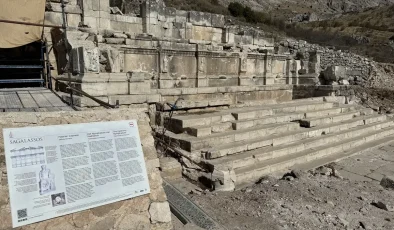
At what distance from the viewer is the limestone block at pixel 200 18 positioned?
13.1m

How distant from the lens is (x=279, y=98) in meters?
12.6

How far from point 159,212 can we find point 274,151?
14.9 feet

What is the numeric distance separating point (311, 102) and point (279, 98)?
4.49 feet

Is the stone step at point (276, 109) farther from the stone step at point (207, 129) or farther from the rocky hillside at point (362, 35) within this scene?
the rocky hillside at point (362, 35)

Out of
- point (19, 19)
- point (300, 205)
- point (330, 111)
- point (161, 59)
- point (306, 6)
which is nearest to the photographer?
point (300, 205)

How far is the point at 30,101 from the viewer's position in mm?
5223

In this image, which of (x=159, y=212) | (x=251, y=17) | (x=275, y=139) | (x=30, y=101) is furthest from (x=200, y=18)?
(x=251, y=17)

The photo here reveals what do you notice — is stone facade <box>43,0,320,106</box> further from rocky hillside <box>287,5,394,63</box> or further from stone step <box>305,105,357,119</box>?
rocky hillside <box>287,5,394,63</box>

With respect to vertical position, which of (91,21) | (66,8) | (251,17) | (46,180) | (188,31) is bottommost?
(46,180)

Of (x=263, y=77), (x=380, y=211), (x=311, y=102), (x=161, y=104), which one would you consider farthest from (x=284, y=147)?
(x=263, y=77)

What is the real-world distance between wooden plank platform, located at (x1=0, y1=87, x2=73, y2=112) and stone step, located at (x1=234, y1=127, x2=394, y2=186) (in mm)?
3532

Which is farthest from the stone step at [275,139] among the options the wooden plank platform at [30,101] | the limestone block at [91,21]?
the limestone block at [91,21]

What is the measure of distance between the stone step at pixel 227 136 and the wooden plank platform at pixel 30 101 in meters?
2.55

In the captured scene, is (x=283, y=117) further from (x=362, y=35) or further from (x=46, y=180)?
(x=362, y=35)
